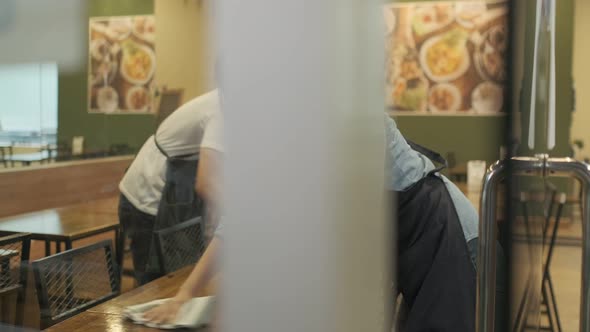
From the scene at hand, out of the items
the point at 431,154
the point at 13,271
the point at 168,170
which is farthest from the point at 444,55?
the point at 13,271

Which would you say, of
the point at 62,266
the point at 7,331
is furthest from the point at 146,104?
the point at 7,331

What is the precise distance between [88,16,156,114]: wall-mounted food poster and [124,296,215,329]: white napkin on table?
10.6 inches

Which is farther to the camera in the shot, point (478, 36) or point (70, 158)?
point (70, 158)

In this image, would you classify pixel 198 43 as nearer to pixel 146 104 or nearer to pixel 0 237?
pixel 146 104

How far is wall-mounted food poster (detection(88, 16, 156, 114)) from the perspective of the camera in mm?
867

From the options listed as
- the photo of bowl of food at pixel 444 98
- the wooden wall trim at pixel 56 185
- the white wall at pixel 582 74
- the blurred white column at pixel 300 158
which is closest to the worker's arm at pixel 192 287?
the blurred white column at pixel 300 158

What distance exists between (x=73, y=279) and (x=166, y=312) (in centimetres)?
26

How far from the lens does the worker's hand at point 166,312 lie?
2.52 ft

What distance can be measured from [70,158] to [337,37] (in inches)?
23.2

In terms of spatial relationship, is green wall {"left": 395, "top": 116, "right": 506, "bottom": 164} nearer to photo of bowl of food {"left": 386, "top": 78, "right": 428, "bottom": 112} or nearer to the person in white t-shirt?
photo of bowl of food {"left": 386, "top": 78, "right": 428, "bottom": 112}

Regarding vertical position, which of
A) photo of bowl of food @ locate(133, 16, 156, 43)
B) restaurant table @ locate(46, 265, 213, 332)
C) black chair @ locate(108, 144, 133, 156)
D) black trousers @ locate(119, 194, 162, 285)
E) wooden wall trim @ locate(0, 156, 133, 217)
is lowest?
restaurant table @ locate(46, 265, 213, 332)

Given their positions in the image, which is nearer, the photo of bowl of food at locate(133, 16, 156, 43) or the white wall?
the photo of bowl of food at locate(133, 16, 156, 43)

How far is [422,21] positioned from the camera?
717 millimetres

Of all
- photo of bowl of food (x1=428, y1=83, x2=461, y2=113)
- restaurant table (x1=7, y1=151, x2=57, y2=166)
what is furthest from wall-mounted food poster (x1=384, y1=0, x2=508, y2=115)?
restaurant table (x1=7, y1=151, x2=57, y2=166)
